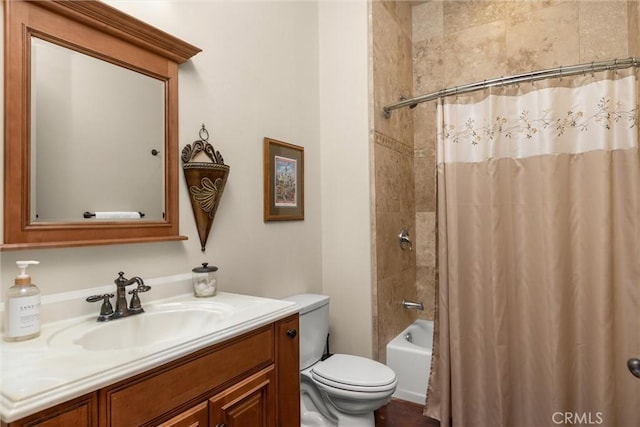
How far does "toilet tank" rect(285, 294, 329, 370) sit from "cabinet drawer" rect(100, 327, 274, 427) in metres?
0.67

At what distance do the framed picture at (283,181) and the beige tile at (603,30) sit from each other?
2.07 m

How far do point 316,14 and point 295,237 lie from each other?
155cm

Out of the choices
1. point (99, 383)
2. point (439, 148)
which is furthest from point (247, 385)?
point (439, 148)

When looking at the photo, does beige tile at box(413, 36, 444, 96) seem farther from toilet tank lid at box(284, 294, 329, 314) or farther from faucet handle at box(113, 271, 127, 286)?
faucet handle at box(113, 271, 127, 286)

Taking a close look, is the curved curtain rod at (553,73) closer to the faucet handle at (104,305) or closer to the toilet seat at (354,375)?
the toilet seat at (354,375)

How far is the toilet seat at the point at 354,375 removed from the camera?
1.67m

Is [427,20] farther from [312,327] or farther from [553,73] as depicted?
[312,327]

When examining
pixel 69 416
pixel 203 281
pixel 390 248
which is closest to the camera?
pixel 69 416

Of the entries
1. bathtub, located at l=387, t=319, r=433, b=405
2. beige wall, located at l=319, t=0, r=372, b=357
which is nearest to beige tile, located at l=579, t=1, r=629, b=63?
beige wall, located at l=319, t=0, r=372, b=357

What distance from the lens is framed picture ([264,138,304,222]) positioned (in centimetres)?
193

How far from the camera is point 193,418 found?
0.94 metres

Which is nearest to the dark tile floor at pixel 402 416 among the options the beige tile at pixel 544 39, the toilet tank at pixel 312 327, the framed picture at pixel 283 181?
the toilet tank at pixel 312 327

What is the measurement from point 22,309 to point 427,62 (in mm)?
3020

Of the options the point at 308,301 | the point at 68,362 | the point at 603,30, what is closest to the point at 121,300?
the point at 68,362
